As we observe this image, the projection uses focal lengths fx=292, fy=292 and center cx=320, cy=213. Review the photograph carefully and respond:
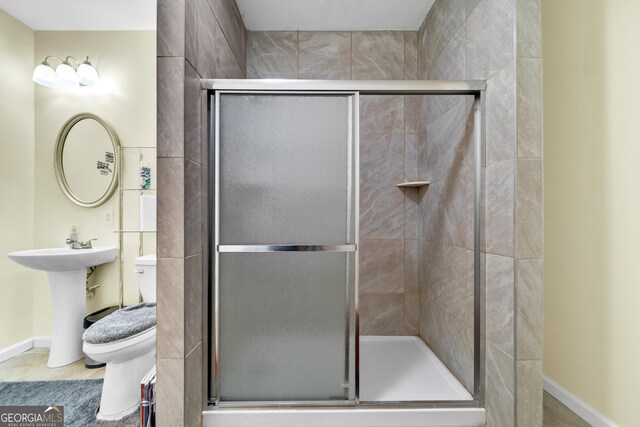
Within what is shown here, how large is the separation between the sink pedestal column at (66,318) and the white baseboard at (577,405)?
9.94 feet

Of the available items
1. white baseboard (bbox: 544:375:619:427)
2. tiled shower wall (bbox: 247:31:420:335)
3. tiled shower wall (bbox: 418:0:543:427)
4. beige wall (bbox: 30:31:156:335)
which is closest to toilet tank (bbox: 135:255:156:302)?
beige wall (bbox: 30:31:156:335)

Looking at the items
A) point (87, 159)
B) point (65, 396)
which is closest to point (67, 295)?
point (65, 396)

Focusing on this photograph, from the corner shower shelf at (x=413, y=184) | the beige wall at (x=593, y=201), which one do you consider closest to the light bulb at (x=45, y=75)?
the corner shower shelf at (x=413, y=184)

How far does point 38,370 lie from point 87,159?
1.46 metres

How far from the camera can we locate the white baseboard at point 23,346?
1866 millimetres

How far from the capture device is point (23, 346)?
1.93 metres

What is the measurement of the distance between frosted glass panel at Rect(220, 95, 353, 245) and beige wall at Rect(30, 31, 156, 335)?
114cm

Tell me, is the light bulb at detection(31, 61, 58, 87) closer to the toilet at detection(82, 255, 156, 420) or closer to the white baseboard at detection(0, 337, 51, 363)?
the toilet at detection(82, 255, 156, 420)

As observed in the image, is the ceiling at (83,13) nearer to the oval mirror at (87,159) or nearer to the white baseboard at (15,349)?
the oval mirror at (87,159)

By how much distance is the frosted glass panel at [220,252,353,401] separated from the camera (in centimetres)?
142

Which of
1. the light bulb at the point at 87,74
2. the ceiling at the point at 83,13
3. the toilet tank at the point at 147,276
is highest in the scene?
the ceiling at the point at 83,13

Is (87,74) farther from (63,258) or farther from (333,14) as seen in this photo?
(333,14)

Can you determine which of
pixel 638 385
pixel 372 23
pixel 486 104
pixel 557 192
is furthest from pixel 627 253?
pixel 372 23

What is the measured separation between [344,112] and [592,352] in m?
1.69
